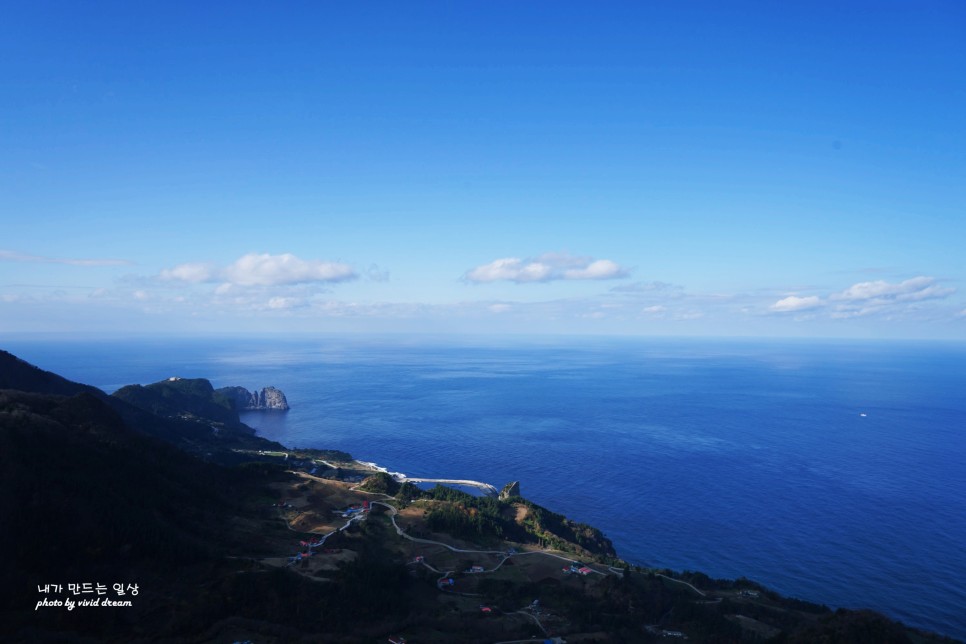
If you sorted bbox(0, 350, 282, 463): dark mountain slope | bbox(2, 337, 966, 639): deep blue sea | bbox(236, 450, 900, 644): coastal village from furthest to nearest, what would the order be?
bbox(0, 350, 282, 463): dark mountain slope < bbox(2, 337, 966, 639): deep blue sea < bbox(236, 450, 900, 644): coastal village

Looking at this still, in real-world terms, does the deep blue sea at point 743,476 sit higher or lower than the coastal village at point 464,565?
lower

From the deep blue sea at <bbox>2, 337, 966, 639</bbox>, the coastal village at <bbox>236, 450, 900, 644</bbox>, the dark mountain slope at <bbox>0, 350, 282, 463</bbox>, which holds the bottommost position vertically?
the deep blue sea at <bbox>2, 337, 966, 639</bbox>

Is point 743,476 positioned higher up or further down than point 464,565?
further down

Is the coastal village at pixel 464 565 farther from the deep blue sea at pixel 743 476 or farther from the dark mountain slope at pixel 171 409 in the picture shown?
the dark mountain slope at pixel 171 409

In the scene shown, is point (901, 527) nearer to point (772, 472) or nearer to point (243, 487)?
point (772, 472)

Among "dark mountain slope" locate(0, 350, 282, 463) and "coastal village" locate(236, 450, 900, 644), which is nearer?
"coastal village" locate(236, 450, 900, 644)

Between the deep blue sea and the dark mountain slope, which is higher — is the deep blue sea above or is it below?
below

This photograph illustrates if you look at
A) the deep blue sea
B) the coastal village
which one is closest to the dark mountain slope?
the deep blue sea

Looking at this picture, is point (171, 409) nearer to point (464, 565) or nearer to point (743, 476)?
point (464, 565)

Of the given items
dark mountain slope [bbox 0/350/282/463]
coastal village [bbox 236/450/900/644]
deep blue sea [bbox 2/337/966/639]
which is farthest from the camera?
dark mountain slope [bbox 0/350/282/463]

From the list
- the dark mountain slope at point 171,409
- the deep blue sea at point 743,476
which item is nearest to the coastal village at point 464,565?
the deep blue sea at point 743,476

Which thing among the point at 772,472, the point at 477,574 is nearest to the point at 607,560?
the point at 477,574

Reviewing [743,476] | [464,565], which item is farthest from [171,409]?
[743,476]

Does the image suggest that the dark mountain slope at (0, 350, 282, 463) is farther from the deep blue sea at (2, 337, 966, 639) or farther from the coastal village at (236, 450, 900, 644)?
the coastal village at (236, 450, 900, 644)
